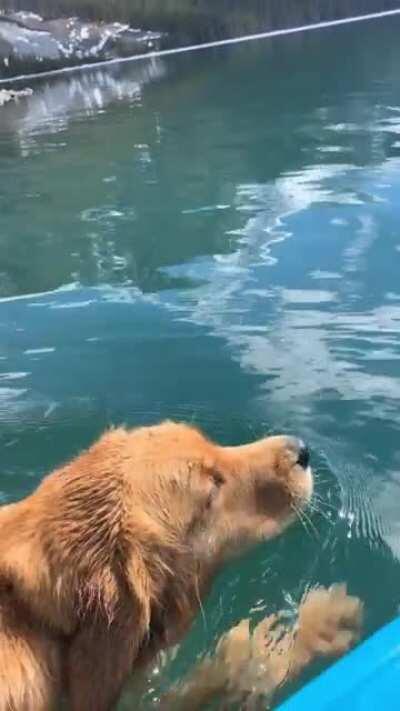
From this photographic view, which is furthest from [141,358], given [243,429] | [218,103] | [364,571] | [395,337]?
[218,103]

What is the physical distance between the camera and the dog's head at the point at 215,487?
297 centimetres

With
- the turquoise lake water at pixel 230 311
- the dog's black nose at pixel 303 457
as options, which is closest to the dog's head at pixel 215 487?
the dog's black nose at pixel 303 457

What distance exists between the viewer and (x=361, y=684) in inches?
103

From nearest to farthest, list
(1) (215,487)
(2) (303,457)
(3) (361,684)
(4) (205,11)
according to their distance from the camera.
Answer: (3) (361,684) → (1) (215,487) → (2) (303,457) → (4) (205,11)

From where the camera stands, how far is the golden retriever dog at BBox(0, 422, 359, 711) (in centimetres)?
260

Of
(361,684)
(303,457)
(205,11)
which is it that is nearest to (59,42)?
(205,11)

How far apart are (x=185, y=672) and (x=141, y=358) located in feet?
8.27

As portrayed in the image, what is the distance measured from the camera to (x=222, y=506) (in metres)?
3.17

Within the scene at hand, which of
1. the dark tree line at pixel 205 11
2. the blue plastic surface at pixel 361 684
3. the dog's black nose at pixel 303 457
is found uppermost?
the dog's black nose at pixel 303 457

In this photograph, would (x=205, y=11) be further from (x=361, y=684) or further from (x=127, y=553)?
(x=361, y=684)

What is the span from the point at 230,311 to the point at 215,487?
3324 mm

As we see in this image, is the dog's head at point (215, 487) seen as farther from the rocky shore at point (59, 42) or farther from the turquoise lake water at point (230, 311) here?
the rocky shore at point (59, 42)

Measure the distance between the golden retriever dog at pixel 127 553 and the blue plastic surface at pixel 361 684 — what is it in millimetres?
467

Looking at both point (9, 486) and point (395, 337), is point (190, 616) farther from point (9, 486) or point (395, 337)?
point (395, 337)
